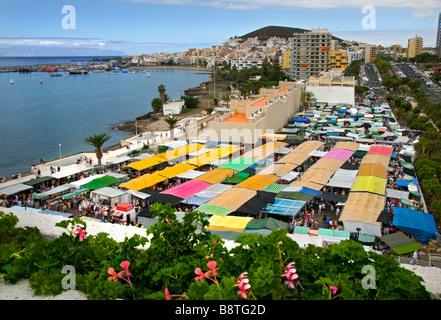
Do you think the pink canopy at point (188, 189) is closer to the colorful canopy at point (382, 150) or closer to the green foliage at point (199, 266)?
the green foliage at point (199, 266)

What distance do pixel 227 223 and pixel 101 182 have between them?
649 cm

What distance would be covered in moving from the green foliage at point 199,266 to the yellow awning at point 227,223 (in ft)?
15.5

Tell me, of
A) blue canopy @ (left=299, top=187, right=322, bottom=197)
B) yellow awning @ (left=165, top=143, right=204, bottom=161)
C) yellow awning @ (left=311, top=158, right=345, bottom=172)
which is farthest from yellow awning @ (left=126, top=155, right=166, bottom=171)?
blue canopy @ (left=299, top=187, right=322, bottom=197)

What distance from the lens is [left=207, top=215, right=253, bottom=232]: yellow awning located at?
33.9ft

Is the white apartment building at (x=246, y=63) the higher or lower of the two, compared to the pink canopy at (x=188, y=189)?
higher

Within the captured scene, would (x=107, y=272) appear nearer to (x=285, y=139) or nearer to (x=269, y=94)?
(x=285, y=139)

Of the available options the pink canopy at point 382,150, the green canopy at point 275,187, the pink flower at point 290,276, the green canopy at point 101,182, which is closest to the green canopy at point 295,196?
the green canopy at point 275,187

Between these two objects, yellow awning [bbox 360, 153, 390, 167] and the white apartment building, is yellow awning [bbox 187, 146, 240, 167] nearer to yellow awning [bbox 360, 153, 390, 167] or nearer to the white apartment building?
yellow awning [bbox 360, 153, 390, 167]

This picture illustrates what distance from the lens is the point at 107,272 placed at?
4.92 metres

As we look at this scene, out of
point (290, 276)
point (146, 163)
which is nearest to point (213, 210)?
point (146, 163)

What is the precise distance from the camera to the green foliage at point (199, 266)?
4.21 meters

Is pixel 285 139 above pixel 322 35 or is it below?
below

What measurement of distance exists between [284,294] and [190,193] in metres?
9.11
